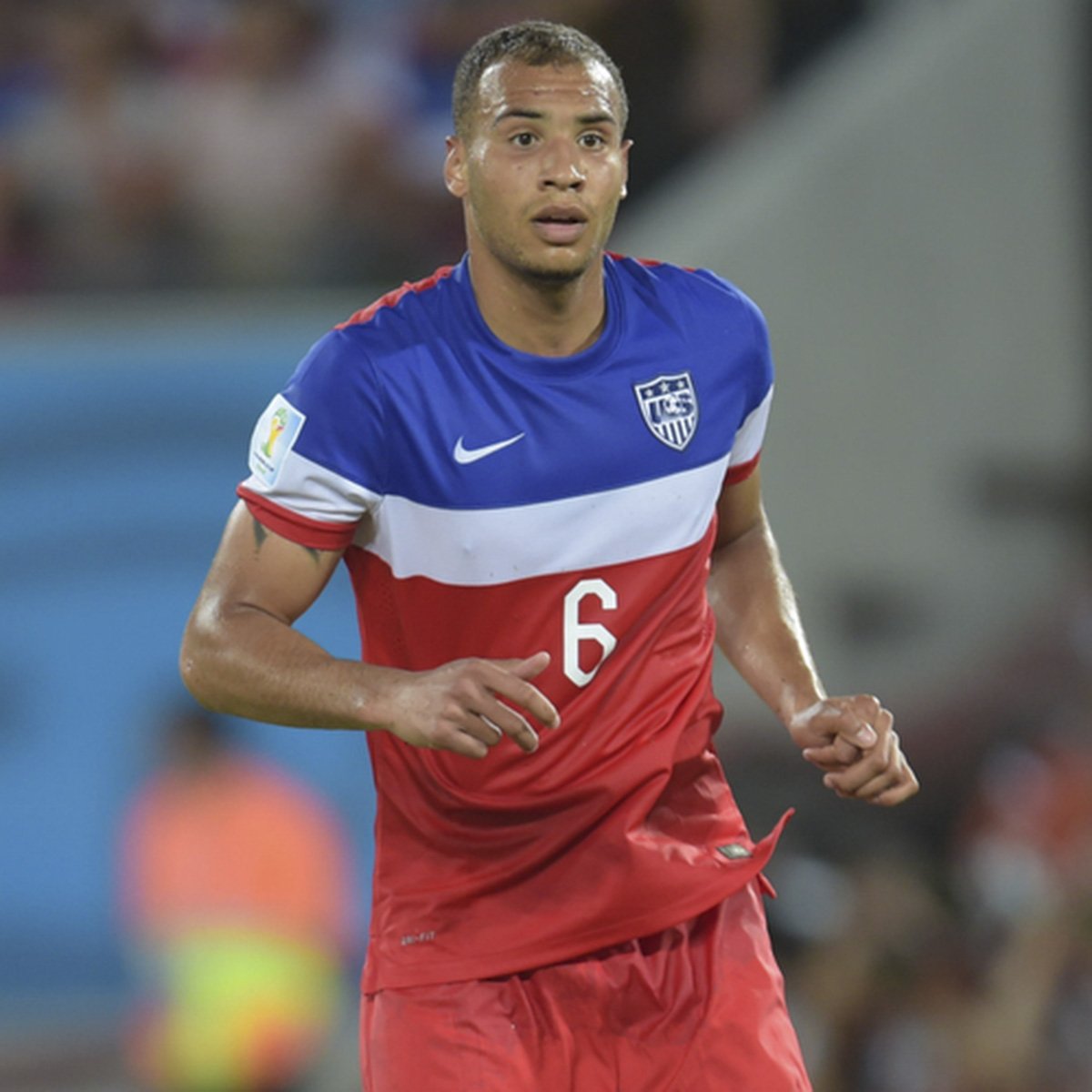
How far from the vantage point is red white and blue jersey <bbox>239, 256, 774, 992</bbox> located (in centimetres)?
341

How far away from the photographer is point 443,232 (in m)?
8.49

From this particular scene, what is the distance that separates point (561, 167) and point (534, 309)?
0.82 feet

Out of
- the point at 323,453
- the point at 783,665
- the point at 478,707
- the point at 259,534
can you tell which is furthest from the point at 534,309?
Result: the point at 478,707

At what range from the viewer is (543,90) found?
3.45 m

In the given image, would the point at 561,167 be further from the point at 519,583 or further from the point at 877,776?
the point at 877,776

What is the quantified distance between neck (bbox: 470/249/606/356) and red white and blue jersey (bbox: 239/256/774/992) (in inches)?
1.4

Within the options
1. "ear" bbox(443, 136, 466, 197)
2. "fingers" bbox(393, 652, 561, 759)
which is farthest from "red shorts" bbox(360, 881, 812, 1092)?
"ear" bbox(443, 136, 466, 197)

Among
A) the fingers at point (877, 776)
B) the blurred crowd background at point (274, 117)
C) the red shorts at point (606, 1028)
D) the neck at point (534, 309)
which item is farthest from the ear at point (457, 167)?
the blurred crowd background at point (274, 117)

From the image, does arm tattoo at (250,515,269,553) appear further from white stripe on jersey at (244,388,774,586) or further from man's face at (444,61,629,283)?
man's face at (444,61,629,283)

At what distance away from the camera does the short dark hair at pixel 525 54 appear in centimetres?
349

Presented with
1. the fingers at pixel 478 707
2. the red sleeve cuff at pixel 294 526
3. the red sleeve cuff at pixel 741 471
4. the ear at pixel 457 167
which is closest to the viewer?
the fingers at pixel 478 707

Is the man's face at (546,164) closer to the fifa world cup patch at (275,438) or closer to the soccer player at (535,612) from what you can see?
the soccer player at (535,612)

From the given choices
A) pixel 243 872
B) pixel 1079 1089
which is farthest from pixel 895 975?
pixel 243 872

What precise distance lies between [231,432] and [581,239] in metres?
5.10
